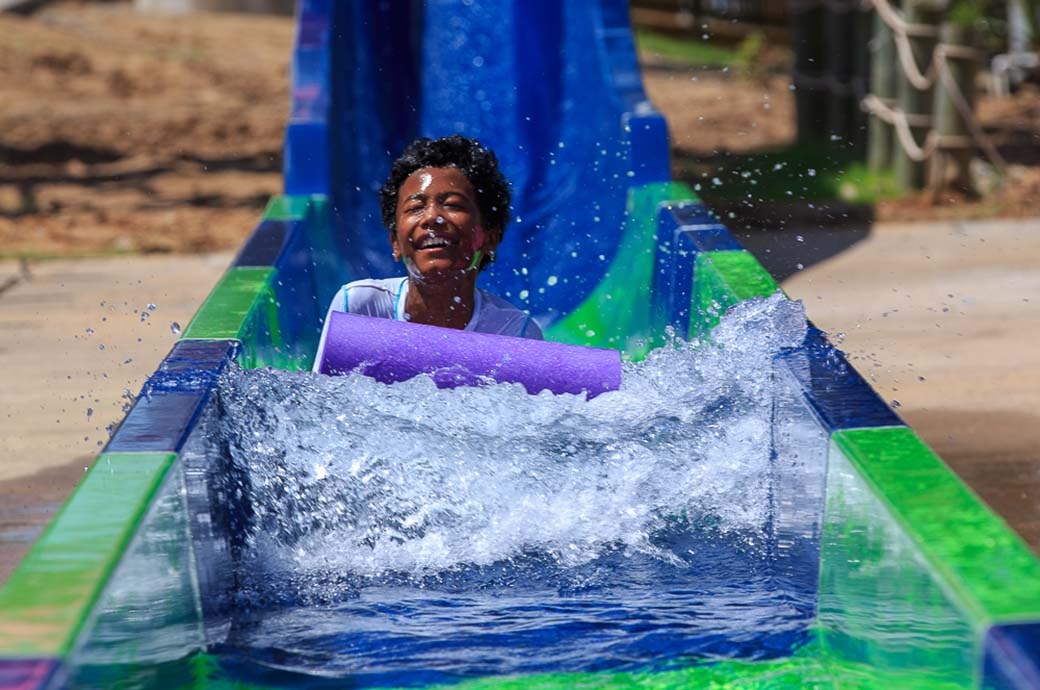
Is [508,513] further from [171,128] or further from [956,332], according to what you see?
[171,128]

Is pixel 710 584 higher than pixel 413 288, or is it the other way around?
pixel 413 288

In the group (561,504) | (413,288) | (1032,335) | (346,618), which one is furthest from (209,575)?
(1032,335)

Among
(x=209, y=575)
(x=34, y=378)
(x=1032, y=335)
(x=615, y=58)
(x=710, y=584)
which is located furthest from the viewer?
(x=615, y=58)

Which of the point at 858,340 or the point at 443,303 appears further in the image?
the point at 858,340

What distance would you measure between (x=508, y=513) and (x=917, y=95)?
5497mm

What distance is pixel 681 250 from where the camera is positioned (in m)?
4.21

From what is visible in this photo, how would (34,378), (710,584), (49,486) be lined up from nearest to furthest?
(710,584), (49,486), (34,378)

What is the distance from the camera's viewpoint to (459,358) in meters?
3.17

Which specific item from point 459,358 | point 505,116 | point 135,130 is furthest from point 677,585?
point 135,130

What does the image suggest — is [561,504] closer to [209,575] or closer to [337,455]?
[337,455]

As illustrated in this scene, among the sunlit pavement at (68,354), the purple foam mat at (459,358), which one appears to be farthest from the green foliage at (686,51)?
the purple foam mat at (459,358)

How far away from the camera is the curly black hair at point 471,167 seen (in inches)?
143

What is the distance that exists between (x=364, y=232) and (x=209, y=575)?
297 centimetres

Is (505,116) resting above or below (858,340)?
above
